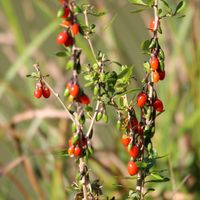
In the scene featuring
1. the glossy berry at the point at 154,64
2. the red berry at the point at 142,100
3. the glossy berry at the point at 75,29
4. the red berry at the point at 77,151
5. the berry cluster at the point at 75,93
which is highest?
the glossy berry at the point at 75,29

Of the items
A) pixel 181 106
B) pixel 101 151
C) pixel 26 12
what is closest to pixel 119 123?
pixel 101 151

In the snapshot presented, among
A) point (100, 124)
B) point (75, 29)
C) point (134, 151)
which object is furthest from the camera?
point (100, 124)

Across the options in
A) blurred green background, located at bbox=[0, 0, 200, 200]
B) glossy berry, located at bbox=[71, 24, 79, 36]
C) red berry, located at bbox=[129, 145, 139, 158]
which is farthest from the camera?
blurred green background, located at bbox=[0, 0, 200, 200]

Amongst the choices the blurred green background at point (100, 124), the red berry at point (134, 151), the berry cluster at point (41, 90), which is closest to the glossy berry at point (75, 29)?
the berry cluster at point (41, 90)

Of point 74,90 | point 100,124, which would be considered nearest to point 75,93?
point 74,90

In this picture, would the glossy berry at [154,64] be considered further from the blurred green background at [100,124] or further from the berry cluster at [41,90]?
the blurred green background at [100,124]

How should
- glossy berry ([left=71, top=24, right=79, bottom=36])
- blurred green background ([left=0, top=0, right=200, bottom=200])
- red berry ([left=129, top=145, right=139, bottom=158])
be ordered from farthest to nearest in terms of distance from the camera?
blurred green background ([left=0, top=0, right=200, bottom=200]), red berry ([left=129, top=145, right=139, bottom=158]), glossy berry ([left=71, top=24, right=79, bottom=36])

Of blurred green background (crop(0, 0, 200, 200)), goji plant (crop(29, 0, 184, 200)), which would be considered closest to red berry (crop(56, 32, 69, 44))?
goji plant (crop(29, 0, 184, 200))

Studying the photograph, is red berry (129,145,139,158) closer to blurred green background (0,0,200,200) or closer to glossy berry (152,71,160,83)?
glossy berry (152,71,160,83)

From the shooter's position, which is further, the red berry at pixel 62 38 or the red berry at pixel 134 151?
the red berry at pixel 134 151

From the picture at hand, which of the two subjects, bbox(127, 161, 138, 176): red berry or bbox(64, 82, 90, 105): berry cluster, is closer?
bbox(64, 82, 90, 105): berry cluster

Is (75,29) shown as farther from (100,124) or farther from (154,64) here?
(100,124)
